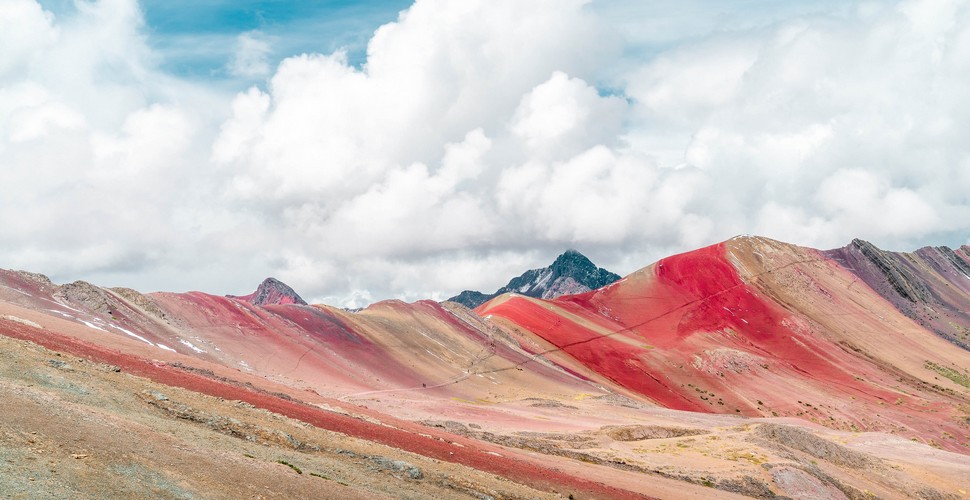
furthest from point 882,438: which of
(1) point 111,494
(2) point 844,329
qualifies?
(1) point 111,494

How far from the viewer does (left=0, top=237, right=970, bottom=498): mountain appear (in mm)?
27375

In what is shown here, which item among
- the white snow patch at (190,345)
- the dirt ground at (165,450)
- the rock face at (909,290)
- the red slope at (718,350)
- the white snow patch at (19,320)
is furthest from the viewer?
the rock face at (909,290)

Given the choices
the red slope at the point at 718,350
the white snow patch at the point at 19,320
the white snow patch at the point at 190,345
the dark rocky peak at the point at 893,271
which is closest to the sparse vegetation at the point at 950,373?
the red slope at the point at 718,350

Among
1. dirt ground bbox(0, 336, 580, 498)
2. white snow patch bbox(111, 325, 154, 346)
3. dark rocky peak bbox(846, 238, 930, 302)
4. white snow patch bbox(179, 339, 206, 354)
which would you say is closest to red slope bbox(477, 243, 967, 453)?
dark rocky peak bbox(846, 238, 930, 302)

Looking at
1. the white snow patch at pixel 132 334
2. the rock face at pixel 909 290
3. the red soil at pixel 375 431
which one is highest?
the rock face at pixel 909 290

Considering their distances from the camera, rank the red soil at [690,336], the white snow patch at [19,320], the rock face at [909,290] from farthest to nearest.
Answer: the rock face at [909,290]
the red soil at [690,336]
the white snow patch at [19,320]

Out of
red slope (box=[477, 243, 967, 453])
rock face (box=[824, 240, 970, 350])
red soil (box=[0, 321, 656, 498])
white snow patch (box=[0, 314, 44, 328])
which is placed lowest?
red soil (box=[0, 321, 656, 498])

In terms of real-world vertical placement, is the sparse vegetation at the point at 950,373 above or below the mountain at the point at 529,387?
above

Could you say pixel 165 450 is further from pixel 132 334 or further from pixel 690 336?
pixel 690 336

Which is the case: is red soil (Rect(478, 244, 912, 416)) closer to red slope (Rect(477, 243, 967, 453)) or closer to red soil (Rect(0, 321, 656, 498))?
red slope (Rect(477, 243, 967, 453))

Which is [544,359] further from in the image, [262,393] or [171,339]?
[262,393]

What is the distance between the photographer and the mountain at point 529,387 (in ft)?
89.8

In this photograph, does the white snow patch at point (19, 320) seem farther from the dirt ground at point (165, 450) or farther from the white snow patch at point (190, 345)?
the white snow patch at point (190, 345)

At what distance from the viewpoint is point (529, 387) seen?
100 meters
